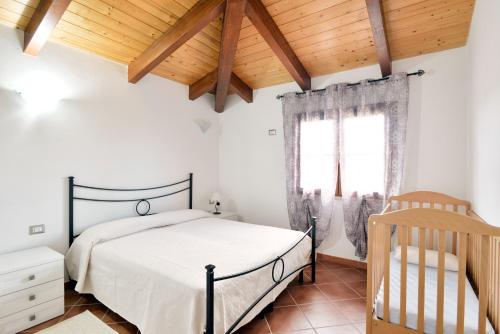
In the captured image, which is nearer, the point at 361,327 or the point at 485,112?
the point at 485,112

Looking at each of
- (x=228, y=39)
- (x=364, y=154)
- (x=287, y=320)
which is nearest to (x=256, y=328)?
(x=287, y=320)

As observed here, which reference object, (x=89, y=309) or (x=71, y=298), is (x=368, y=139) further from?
(x=71, y=298)

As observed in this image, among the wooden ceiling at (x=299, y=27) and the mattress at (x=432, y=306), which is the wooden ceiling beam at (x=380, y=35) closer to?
the wooden ceiling at (x=299, y=27)

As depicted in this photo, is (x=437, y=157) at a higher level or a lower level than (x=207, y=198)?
higher

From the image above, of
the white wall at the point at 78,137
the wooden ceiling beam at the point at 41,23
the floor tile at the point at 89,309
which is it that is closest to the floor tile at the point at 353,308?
the floor tile at the point at 89,309

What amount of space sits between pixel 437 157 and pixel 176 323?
3020 millimetres

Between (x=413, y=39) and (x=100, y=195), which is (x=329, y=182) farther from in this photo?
(x=100, y=195)

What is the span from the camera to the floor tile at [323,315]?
6.99 ft

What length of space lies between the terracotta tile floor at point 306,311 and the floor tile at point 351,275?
24mm

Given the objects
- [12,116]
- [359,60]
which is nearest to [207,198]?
[12,116]

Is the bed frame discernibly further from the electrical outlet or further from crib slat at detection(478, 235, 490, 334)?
crib slat at detection(478, 235, 490, 334)

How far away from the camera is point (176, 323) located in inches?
61.9

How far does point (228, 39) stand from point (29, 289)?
9.63 feet

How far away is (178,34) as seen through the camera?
265 centimetres
